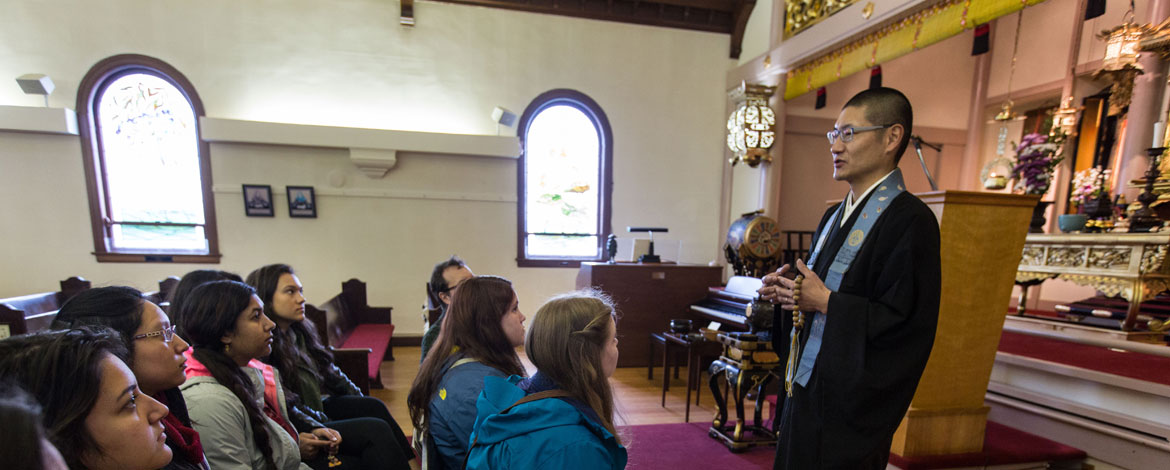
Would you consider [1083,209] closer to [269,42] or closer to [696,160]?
[696,160]

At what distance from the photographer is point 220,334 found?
4.66ft

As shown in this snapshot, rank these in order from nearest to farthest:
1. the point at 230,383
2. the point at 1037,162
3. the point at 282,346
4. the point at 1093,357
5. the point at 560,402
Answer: the point at 560,402, the point at 230,383, the point at 282,346, the point at 1093,357, the point at 1037,162

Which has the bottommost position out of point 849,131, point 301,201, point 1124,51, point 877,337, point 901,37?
point 877,337

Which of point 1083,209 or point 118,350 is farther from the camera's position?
point 1083,209

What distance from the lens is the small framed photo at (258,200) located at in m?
4.51

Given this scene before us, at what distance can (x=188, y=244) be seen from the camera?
4.66 metres

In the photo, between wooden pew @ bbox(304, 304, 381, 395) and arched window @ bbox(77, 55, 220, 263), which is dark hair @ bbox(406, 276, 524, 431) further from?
arched window @ bbox(77, 55, 220, 263)

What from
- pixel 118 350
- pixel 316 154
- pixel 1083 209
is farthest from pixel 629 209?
pixel 118 350

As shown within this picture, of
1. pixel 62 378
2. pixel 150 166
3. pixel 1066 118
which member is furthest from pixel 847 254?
pixel 150 166

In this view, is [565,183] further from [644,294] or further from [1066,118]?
[1066,118]

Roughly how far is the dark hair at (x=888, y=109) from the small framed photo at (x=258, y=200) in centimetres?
523

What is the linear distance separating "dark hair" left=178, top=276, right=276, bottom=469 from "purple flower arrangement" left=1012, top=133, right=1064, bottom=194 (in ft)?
17.0

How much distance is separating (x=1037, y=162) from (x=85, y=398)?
5.37m

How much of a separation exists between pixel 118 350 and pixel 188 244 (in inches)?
200
